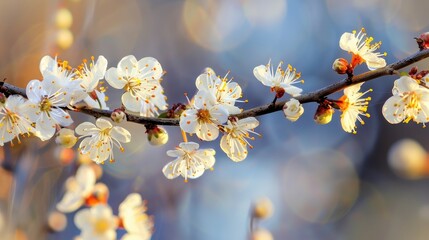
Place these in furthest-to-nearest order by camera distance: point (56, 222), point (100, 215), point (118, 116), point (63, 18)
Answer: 1. point (63, 18)
2. point (56, 222)
3. point (100, 215)
4. point (118, 116)

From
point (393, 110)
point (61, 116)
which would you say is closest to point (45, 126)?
point (61, 116)

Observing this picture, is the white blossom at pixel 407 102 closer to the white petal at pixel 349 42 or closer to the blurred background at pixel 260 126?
the white petal at pixel 349 42

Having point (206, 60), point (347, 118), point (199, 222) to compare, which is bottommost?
point (347, 118)

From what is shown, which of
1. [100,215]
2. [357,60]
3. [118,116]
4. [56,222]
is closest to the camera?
[118,116]

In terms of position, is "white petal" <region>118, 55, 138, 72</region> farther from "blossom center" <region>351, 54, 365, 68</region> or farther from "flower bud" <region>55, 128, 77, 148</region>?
"blossom center" <region>351, 54, 365, 68</region>

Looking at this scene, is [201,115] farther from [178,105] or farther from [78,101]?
[78,101]

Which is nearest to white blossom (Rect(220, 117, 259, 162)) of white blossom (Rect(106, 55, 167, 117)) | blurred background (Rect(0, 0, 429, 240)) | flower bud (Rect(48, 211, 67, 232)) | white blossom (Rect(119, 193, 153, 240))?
white blossom (Rect(106, 55, 167, 117))

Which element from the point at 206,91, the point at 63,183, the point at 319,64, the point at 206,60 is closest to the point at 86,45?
the point at 206,60

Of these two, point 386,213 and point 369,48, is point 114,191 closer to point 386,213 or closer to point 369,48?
point 369,48

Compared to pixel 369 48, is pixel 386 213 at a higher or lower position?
lower
